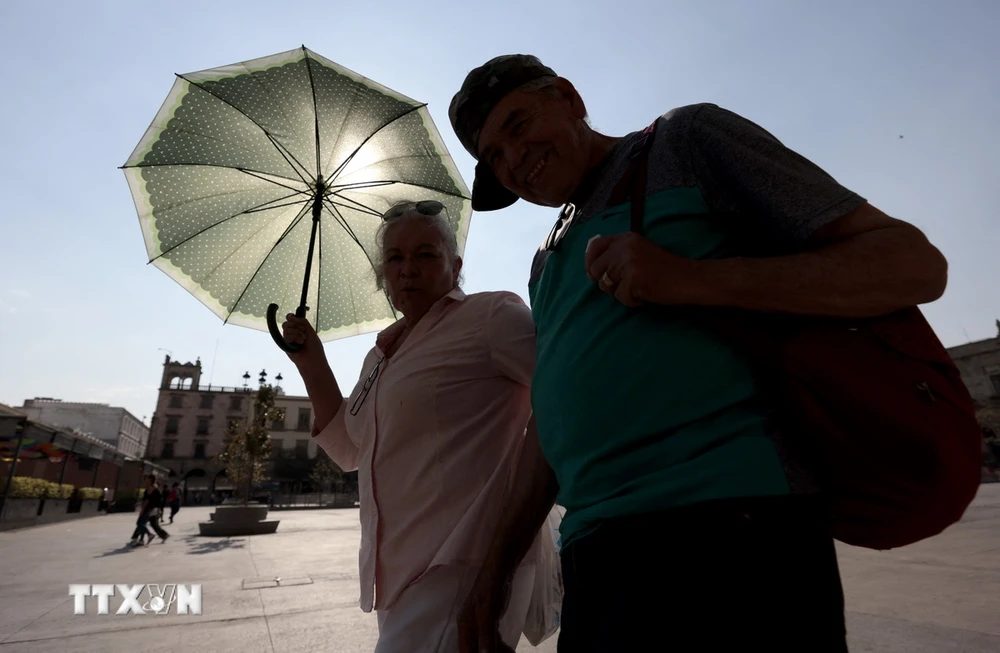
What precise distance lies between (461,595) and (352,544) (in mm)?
9122

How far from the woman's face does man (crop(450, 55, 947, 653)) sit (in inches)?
32.7

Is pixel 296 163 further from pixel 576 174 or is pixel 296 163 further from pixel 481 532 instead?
pixel 481 532

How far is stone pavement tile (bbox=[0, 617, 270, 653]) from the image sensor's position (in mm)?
2857

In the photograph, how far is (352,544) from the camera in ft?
30.5

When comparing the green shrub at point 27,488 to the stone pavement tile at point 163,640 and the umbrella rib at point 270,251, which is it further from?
the umbrella rib at point 270,251

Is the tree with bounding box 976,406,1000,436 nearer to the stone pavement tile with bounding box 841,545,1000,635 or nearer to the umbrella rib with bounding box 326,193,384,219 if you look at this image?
the stone pavement tile with bounding box 841,545,1000,635

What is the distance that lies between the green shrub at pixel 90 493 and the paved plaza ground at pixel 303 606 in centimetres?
1996

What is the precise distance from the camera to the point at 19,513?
1443 cm

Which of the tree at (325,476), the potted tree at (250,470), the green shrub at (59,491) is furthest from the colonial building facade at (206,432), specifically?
the green shrub at (59,491)

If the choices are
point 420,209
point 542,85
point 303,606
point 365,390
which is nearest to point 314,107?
point 420,209

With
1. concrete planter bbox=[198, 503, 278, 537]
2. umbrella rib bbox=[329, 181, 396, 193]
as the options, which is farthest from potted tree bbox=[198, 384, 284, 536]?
umbrella rib bbox=[329, 181, 396, 193]

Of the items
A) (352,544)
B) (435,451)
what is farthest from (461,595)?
(352,544)

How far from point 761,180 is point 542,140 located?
0.54 meters

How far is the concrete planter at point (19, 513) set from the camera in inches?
530
